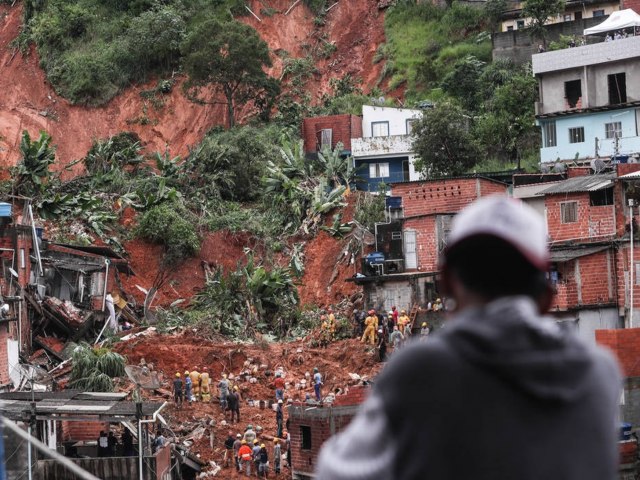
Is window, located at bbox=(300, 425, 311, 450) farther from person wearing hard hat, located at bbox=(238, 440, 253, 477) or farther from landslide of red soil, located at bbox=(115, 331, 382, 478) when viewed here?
landslide of red soil, located at bbox=(115, 331, 382, 478)

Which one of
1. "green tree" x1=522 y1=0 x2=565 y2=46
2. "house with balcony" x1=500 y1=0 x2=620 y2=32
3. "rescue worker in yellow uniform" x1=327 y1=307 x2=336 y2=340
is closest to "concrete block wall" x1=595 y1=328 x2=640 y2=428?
"rescue worker in yellow uniform" x1=327 y1=307 x2=336 y2=340

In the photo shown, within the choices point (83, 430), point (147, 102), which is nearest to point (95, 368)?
point (83, 430)

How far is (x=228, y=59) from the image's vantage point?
173ft

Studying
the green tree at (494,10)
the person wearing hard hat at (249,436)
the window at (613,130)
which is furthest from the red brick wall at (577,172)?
the green tree at (494,10)

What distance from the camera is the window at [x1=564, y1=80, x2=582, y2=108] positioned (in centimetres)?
4656

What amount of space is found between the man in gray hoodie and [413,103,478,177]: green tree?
43.4 metres

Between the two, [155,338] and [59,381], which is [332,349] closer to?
[155,338]

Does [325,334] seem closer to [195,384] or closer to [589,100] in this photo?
[195,384]

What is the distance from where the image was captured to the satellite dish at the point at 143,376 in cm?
3453

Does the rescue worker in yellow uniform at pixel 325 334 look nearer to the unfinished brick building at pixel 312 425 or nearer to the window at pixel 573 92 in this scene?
the unfinished brick building at pixel 312 425

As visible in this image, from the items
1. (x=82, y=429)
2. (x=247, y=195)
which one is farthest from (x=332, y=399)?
(x=247, y=195)

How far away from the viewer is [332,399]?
29.7 meters

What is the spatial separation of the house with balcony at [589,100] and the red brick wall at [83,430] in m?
21.5

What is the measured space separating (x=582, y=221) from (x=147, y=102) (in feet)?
93.7
